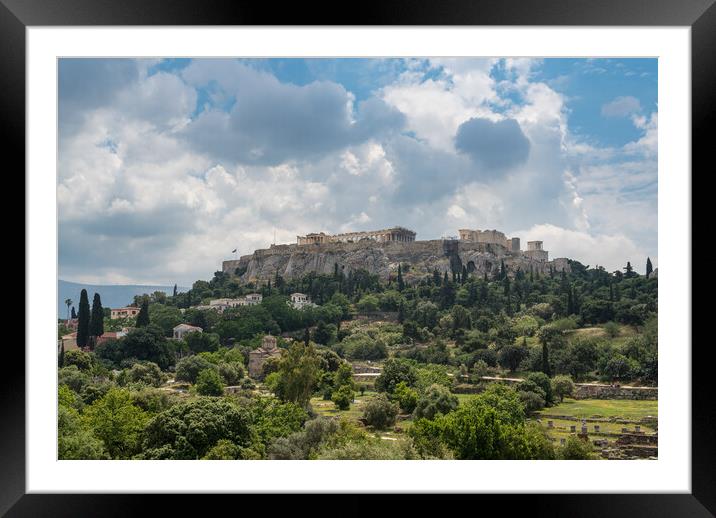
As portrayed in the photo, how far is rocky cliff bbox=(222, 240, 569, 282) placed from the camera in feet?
51.9

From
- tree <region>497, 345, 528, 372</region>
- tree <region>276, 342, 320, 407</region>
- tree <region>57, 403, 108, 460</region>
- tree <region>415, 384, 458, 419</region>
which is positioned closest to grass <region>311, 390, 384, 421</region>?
tree <region>276, 342, 320, 407</region>

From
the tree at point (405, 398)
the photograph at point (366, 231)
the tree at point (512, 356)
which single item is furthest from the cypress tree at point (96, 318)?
the tree at point (512, 356)

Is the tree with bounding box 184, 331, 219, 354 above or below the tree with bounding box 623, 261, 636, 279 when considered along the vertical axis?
below

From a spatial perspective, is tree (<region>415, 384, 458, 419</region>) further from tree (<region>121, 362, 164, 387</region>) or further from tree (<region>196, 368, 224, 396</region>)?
tree (<region>121, 362, 164, 387</region>)

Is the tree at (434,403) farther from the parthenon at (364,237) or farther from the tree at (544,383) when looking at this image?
the parthenon at (364,237)

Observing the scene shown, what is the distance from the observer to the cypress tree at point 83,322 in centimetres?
1245

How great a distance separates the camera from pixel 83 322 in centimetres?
1265

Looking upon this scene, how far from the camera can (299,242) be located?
53.2 feet

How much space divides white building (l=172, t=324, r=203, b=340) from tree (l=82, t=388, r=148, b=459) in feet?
21.2

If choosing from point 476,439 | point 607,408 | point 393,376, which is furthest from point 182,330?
point 476,439
